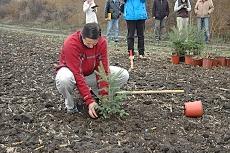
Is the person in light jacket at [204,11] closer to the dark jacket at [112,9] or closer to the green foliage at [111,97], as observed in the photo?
the dark jacket at [112,9]

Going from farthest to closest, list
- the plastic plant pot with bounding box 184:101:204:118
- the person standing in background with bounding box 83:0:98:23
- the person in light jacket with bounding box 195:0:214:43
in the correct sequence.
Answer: the person in light jacket with bounding box 195:0:214:43 < the person standing in background with bounding box 83:0:98:23 < the plastic plant pot with bounding box 184:101:204:118

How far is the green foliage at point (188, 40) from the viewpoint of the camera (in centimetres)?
1030

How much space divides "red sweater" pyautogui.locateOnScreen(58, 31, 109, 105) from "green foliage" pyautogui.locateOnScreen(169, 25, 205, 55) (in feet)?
16.3

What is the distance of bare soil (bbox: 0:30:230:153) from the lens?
4762mm

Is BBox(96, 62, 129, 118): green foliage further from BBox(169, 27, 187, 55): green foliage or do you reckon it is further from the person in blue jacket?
BBox(169, 27, 187, 55): green foliage

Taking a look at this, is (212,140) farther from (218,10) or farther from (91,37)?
(218,10)

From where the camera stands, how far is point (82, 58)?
555cm

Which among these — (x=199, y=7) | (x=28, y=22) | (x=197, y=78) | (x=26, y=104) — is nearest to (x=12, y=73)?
(x=26, y=104)

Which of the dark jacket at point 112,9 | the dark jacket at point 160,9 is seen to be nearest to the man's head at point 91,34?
the dark jacket at point 112,9

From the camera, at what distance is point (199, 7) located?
15.3 meters

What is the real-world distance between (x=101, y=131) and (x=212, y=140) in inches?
47.3

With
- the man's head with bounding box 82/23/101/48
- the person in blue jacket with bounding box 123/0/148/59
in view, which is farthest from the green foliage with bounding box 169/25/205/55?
the man's head with bounding box 82/23/101/48

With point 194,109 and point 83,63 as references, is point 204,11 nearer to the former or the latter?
point 194,109

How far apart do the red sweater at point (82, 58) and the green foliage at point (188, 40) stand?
195 inches
